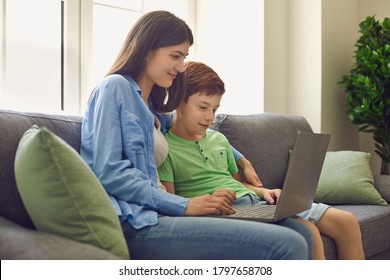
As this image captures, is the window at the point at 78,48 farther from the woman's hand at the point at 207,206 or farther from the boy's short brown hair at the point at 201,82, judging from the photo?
the woman's hand at the point at 207,206

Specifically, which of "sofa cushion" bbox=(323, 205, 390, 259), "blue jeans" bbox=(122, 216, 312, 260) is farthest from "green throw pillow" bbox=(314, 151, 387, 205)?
"blue jeans" bbox=(122, 216, 312, 260)

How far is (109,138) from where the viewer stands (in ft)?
4.90

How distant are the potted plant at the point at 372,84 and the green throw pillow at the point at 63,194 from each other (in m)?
2.44

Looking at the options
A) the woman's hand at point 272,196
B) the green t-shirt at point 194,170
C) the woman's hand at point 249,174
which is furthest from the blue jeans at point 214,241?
the woman's hand at point 249,174

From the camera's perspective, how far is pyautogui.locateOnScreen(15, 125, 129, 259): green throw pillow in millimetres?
1173

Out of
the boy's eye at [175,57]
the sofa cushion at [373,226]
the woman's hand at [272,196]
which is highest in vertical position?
the boy's eye at [175,57]

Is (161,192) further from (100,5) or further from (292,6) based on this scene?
(292,6)

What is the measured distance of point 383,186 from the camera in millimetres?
2775

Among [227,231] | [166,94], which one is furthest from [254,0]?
[227,231]

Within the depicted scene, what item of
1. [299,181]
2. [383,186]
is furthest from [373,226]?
[299,181]

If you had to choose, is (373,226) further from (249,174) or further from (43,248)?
(43,248)

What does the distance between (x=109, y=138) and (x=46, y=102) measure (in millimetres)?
1254

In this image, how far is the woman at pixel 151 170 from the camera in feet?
4.37

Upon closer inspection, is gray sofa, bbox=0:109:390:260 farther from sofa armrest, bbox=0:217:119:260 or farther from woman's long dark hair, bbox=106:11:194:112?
woman's long dark hair, bbox=106:11:194:112
